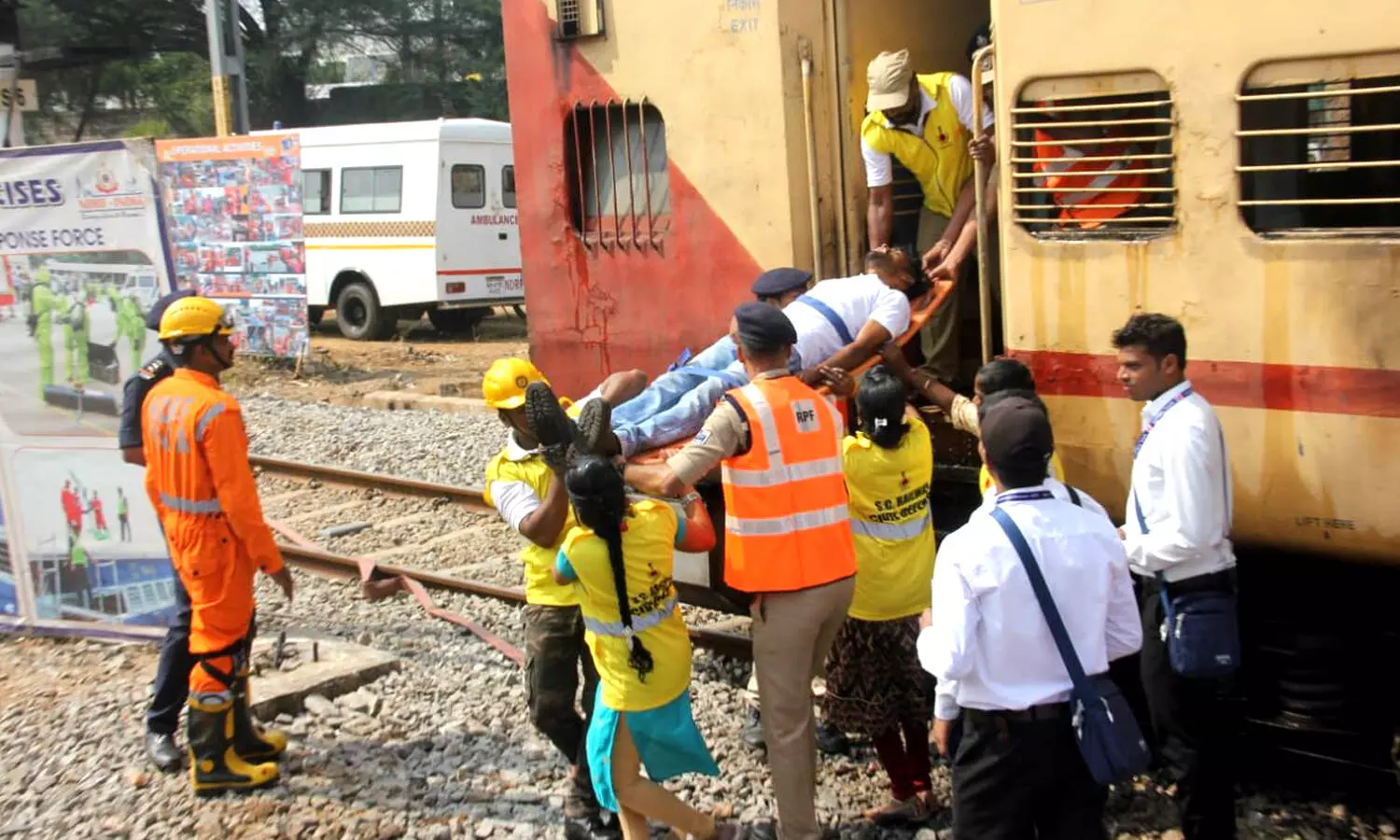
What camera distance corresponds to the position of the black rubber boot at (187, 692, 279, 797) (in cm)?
518

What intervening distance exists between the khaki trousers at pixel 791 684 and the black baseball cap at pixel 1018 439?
122cm

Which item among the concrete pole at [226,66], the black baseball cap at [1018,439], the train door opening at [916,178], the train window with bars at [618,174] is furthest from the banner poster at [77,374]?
the concrete pole at [226,66]

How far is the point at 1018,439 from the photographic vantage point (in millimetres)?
3238

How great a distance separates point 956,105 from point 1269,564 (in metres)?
2.54

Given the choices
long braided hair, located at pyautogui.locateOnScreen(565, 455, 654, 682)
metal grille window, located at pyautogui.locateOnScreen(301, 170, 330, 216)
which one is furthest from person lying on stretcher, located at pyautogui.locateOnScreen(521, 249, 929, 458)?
metal grille window, located at pyautogui.locateOnScreen(301, 170, 330, 216)

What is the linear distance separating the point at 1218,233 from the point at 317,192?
18.2m

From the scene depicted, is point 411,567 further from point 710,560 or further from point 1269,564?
point 1269,564

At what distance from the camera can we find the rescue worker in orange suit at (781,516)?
428 cm

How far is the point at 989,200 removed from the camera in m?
5.57

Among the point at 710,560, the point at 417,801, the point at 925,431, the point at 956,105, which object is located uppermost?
the point at 956,105

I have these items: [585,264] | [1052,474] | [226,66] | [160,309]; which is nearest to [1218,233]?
[1052,474]

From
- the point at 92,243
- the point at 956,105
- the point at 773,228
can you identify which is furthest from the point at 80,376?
the point at 956,105

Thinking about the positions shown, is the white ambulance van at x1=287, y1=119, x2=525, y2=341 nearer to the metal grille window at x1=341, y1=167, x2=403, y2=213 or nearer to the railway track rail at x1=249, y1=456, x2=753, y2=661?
the metal grille window at x1=341, y1=167, x2=403, y2=213

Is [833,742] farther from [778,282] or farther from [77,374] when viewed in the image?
[77,374]
